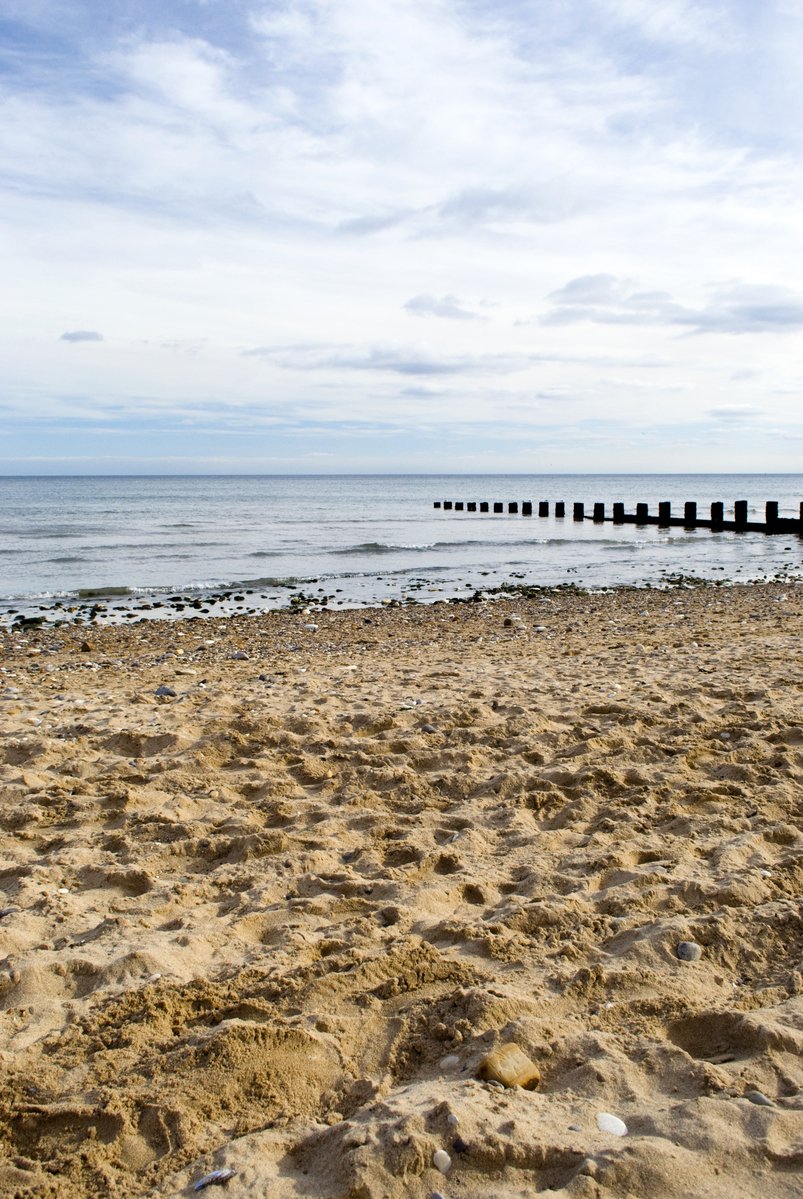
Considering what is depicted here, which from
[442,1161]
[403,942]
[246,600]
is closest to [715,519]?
[246,600]

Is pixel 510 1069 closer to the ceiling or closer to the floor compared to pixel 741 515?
closer to the floor

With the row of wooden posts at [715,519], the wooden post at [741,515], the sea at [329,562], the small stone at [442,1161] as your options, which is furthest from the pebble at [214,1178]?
the wooden post at [741,515]

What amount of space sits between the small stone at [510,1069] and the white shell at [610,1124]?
0.21 metres

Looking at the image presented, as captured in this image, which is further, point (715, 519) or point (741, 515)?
point (715, 519)

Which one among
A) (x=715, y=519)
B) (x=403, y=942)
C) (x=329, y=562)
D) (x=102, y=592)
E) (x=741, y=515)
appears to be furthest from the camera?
(x=715, y=519)

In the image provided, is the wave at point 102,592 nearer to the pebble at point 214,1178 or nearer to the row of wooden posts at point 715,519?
the pebble at point 214,1178

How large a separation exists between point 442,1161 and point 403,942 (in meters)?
1.11

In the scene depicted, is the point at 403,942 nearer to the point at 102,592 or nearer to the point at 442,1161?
the point at 442,1161

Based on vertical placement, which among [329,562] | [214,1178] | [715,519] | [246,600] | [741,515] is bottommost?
[214,1178]

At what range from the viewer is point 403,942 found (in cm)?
329

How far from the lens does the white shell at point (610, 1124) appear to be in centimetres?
229

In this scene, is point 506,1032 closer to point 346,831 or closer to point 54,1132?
point 54,1132

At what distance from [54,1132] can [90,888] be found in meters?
1.62

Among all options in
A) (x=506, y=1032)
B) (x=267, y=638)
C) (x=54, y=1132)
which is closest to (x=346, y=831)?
(x=506, y=1032)
